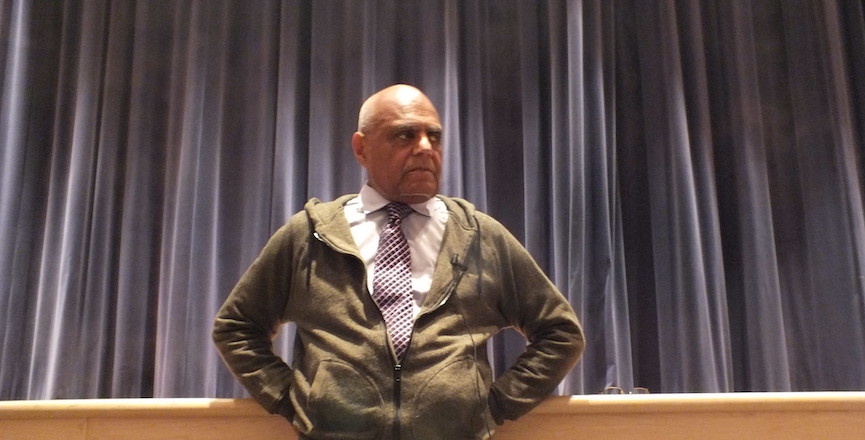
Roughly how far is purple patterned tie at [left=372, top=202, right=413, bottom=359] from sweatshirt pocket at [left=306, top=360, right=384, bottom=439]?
3.3 inches

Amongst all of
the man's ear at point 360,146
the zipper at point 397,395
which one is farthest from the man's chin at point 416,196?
the zipper at point 397,395

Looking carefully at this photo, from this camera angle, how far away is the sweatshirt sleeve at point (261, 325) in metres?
1.20

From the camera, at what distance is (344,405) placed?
1.09 metres

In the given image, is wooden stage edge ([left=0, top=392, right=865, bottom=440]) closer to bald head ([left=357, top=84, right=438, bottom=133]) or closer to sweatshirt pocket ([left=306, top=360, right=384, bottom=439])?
sweatshirt pocket ([left=306, top=360, right=384, bottom=439])

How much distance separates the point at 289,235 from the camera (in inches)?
50.3

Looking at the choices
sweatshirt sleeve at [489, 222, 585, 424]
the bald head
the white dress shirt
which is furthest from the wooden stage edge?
the bald head

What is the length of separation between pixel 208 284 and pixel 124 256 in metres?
0.25

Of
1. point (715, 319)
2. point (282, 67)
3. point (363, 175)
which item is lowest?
point (715, 319)

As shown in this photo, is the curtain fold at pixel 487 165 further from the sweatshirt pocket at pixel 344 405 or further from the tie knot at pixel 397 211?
the sweatshirt pocket at pixel 344 405

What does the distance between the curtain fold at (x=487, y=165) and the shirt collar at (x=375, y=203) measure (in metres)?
0.58

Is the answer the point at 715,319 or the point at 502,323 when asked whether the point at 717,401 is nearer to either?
the point at 502,323

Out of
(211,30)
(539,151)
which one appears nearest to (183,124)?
(211,30)

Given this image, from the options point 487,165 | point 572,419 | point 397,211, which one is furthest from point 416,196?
point 487,165

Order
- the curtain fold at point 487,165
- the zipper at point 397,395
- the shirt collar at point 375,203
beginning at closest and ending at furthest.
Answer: the zipper at point 397,395 → the shirt collar at point 375,203 → the curtain fold at point 487,165
